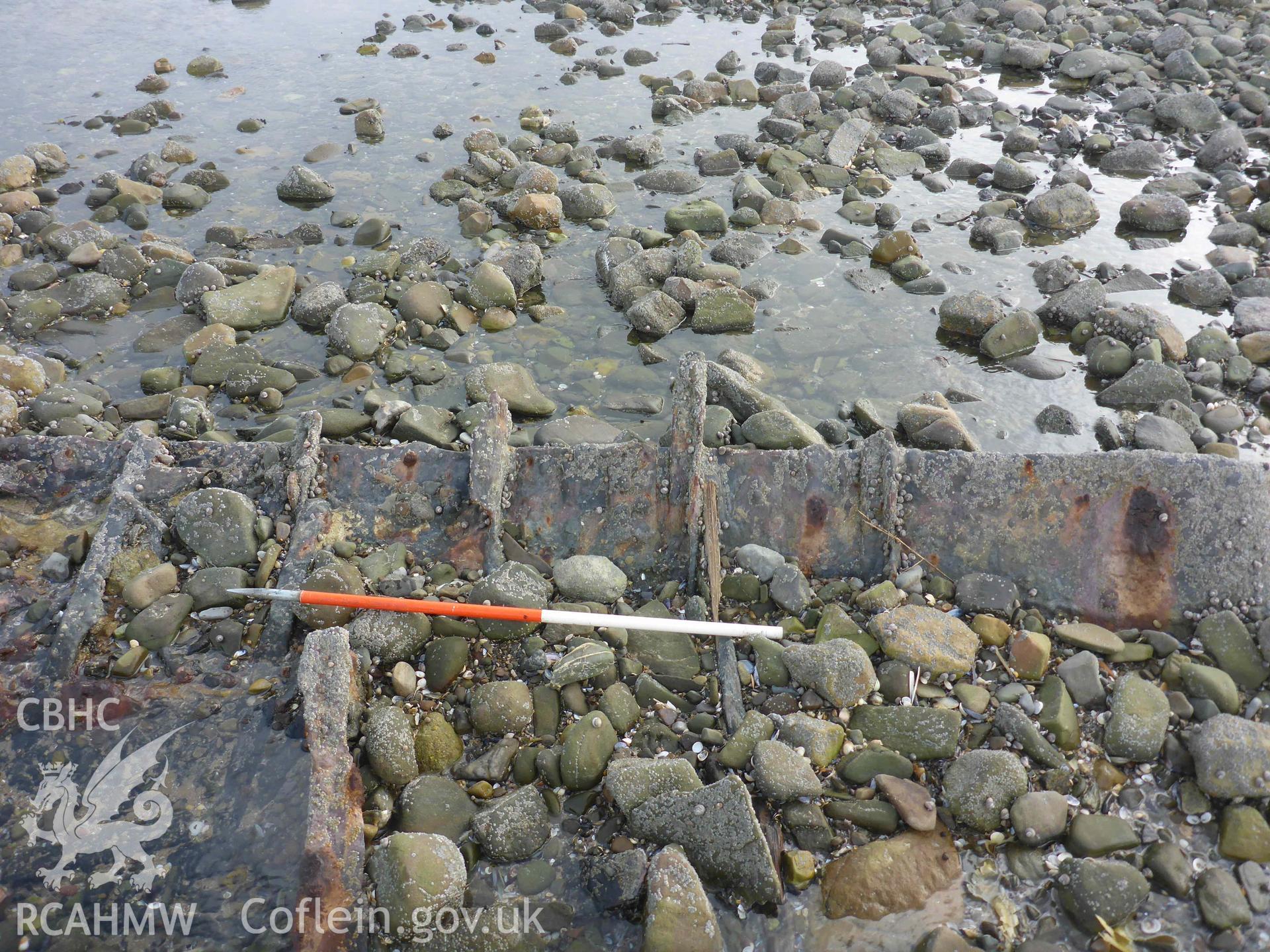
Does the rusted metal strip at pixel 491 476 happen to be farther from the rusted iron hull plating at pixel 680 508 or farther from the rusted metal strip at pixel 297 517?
the rusted metal strip at pixel 297 517

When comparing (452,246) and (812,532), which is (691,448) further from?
(452,246)

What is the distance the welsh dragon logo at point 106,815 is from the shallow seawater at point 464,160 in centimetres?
378

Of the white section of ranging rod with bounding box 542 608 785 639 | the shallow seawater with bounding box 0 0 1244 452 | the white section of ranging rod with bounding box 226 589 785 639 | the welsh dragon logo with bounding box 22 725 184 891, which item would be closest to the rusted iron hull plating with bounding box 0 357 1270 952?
the white section of ranging rod with bounding box 226 589 785 639

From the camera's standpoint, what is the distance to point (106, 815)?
395 cm

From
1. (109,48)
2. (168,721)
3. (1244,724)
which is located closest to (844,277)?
(1244,724)

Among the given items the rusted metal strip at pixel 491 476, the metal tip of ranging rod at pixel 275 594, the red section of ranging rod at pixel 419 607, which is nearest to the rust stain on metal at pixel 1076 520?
the red section of ranging rod at pixel 419 607

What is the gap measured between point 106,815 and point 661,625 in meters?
2.86

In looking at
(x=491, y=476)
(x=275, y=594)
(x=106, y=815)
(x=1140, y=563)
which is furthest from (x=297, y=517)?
(x=1140, y=563)

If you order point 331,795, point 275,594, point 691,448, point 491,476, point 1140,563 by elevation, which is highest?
point 691,448

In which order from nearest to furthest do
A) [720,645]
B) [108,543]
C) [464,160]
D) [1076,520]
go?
1. [720,645]
2. [108,543]
3. [1076,520]
4. [464,160]

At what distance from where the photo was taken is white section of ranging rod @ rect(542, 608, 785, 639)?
4.59 meters

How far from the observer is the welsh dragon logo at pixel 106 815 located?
3.78m

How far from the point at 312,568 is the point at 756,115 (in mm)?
11416

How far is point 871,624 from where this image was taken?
476 cm
